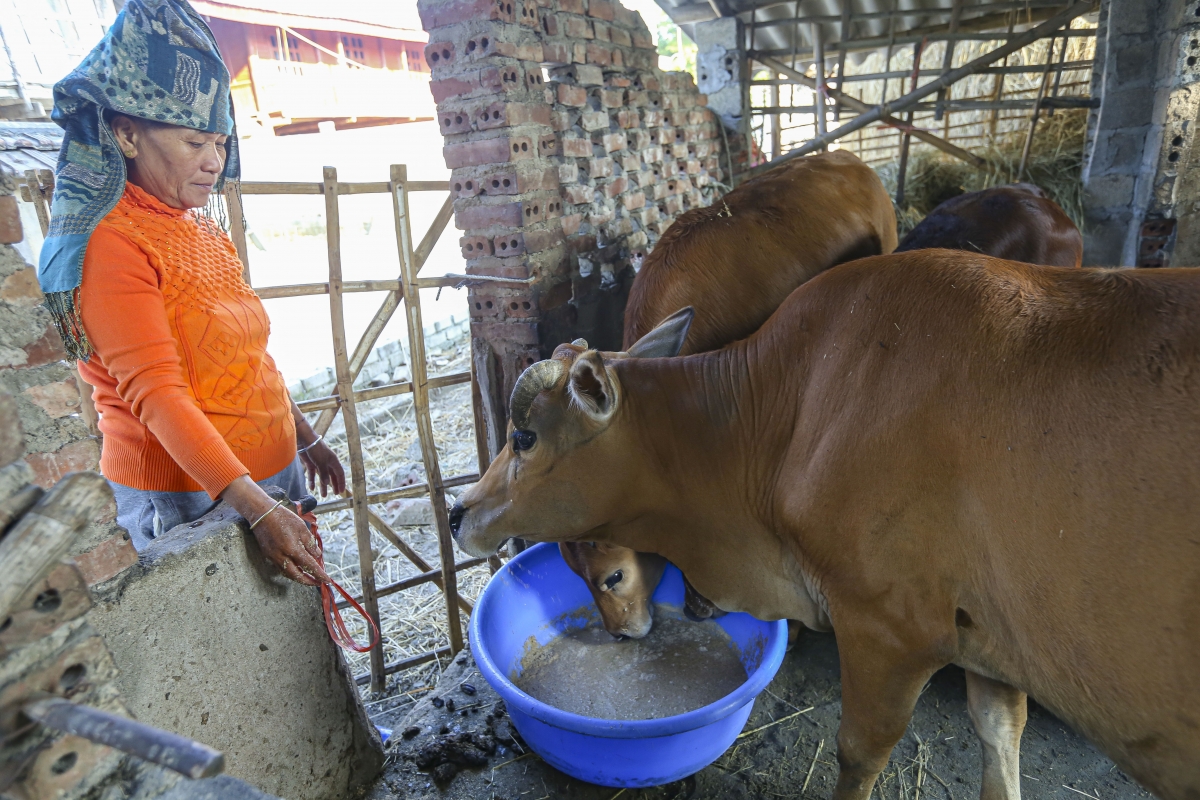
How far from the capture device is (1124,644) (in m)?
1.62

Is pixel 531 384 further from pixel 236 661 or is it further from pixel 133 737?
pixel 133 737

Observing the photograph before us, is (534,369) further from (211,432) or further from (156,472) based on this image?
(156,472)

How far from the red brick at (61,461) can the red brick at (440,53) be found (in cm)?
243

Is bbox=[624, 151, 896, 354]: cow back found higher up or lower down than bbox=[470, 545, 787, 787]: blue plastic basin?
higher up

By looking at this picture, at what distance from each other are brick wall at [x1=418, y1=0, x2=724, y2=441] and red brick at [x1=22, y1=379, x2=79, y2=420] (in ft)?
6.85

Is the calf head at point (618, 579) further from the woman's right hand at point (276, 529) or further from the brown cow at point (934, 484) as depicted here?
the woman's right hand at point (276, 529)

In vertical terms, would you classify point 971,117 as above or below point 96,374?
above

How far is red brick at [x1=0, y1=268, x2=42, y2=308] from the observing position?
1.57 metres

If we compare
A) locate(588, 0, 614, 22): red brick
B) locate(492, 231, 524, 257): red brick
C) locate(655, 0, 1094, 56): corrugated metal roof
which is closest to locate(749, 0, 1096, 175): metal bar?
locate(655, 0, 1094, 56): corrugated metal roof

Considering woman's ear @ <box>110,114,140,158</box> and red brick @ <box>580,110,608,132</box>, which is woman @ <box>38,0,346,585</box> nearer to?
woman's ear @ <box>110,114,140,158</box>

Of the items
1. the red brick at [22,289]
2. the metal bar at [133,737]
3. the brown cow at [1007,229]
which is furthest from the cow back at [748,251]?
the metal bar at [133,737]

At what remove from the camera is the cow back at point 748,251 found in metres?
3.43

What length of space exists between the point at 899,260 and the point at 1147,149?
4.18m

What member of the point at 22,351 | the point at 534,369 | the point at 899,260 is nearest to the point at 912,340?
the point at 899,260
